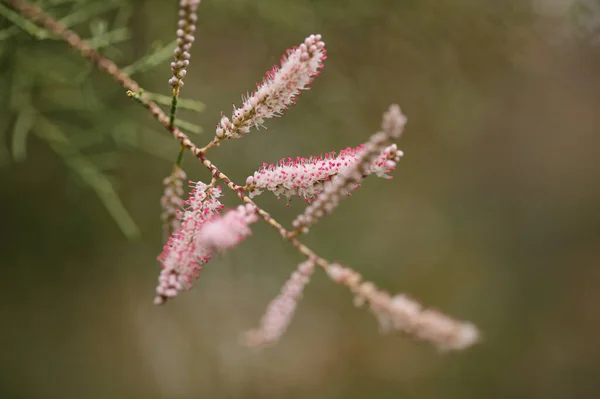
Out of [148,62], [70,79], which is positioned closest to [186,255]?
[148,62]

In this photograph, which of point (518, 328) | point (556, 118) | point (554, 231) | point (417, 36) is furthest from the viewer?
point (556, 118)

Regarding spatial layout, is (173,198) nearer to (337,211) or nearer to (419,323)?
(419,323)

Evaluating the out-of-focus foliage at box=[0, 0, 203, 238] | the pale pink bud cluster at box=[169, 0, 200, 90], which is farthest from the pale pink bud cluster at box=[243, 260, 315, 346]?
the out-of-focus foliage at box=[0, 0, 203, 238]

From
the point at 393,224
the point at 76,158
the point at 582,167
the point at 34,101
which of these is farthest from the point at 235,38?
the point at 582,167

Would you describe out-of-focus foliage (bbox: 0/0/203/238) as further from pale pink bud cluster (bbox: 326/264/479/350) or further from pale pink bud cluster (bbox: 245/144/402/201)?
pale pink bud cluster (bbox: 326/264/479/350)

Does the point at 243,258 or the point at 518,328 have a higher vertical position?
the point at 518,328

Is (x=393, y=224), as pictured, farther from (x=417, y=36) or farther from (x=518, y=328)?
(x=417, y=36)

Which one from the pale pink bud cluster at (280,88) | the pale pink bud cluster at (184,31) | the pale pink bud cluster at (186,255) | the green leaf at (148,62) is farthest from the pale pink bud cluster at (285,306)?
the green leaf at (148,62)
